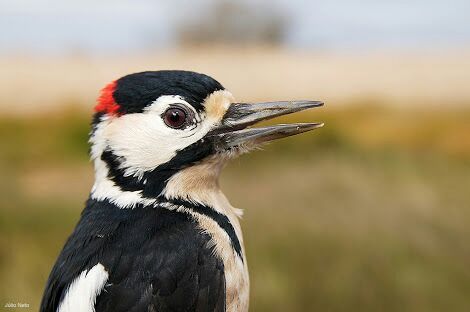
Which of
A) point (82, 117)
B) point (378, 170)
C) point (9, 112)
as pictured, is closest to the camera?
point (378, 170)

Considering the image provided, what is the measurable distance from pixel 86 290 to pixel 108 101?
0.49 metres

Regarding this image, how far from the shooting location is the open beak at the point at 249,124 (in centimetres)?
188

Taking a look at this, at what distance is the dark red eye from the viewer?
6.03 ft

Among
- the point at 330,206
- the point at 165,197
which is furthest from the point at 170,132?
the point at 330,206

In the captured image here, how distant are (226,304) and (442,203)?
10.8 feet

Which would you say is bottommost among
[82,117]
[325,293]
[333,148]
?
[325,293]

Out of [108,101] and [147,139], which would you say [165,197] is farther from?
[108,101]

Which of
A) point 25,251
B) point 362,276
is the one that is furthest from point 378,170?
point 25,251

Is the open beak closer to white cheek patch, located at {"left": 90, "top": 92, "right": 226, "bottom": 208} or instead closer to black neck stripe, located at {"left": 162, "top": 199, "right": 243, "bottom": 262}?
white cheek patch, located at {"left": 90, "top": 92, "right": 226, "bottom": 208}

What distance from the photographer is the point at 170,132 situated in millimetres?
1851

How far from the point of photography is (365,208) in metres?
4.47

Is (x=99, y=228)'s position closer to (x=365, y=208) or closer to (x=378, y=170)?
(x=365, y=208)

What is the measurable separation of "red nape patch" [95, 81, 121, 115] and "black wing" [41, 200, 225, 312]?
0.81 feet

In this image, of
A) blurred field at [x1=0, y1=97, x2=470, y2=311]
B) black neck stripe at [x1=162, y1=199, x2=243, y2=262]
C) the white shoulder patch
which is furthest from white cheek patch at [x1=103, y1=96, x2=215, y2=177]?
blurred field at [x1=0, y1=97, x2=470, y2=311]
